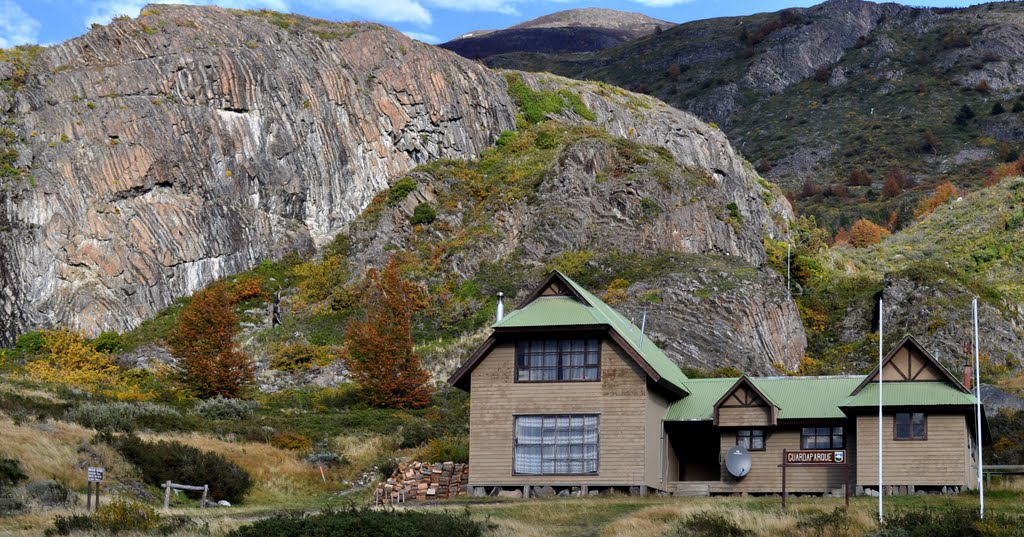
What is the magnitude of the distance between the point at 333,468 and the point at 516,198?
43.8 meters

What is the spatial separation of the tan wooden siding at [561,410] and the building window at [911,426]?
8.71 m

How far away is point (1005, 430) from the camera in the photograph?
202 ft

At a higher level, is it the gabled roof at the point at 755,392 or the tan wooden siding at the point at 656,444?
the gabled roof at the point at 755,392

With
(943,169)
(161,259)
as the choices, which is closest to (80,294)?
(161,259)

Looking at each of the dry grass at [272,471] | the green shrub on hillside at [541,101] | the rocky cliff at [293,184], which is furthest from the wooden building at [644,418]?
the green shrub on hillside at [541,101]

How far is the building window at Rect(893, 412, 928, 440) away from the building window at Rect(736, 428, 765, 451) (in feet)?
15.7

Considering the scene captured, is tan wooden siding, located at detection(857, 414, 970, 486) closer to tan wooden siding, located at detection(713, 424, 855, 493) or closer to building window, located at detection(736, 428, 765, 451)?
tan wooden siding, located at detection(713, 424, 855, 493)

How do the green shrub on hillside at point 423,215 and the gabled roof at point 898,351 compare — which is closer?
the gabled roof at point 898,351

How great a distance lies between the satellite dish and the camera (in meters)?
48.2

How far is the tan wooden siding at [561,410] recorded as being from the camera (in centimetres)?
4738

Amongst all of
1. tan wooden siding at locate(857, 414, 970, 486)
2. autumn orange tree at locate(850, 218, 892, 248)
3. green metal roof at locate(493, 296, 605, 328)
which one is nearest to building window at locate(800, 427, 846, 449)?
tan wooden siding at locate(857, 414, 970, 486)

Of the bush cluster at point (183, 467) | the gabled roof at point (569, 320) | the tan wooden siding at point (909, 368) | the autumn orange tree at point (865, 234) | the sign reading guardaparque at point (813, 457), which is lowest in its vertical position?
the bush cluster at point (183, 467)

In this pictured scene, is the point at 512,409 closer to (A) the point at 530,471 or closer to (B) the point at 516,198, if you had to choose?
(A) the point at 530,471

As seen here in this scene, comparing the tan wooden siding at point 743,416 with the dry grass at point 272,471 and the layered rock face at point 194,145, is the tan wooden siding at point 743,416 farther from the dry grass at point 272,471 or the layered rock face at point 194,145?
the layered rock face at point 194,145
